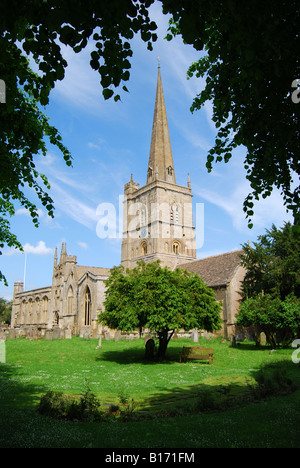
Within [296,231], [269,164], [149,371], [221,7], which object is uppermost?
[221,7]

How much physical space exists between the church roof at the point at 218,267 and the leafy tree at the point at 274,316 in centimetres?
827

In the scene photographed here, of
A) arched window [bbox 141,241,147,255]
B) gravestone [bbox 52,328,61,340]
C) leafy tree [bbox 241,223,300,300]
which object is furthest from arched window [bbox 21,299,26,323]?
leafy tree [bbox 241,223,300,300]

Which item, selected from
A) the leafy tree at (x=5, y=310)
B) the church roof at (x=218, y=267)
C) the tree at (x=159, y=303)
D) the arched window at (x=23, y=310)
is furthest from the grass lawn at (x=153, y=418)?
the leafy tree at (x=5, y=310)

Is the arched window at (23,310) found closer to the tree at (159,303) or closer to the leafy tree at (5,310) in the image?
the leafy tree at (5,310)

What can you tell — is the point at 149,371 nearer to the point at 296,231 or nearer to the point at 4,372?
the point at 4,372

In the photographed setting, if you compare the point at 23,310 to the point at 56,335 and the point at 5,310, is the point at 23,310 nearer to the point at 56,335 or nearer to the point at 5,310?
the point at 5,310

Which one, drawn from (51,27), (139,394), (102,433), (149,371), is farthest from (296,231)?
(149,371)

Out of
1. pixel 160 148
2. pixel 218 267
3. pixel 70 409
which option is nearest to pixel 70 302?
pixel 218 267

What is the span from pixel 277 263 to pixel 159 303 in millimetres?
10085

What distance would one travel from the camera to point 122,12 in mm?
3172

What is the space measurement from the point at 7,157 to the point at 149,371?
1062cm

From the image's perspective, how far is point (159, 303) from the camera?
1588cm
